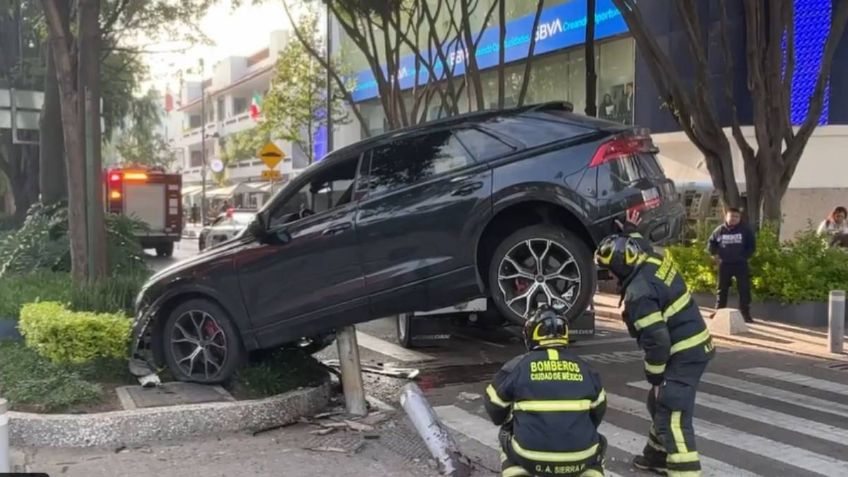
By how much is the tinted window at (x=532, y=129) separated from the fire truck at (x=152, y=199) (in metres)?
21.8

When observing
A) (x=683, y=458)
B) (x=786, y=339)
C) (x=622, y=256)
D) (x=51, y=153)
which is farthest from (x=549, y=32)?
(x=683, y=458)

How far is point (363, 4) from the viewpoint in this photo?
15.5m

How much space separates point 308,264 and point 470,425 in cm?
186

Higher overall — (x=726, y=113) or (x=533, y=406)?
(x=726, y=113)

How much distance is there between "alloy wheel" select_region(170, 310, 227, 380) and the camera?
6.92 m

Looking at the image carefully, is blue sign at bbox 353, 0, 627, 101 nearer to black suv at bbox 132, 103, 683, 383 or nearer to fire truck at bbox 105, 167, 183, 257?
fire truck at bbox 105, 167, 183, 257

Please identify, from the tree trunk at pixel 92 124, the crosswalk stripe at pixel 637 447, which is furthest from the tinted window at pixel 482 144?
the tree trunk at pixel 92 124

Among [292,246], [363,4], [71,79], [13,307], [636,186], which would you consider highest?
[363,4]

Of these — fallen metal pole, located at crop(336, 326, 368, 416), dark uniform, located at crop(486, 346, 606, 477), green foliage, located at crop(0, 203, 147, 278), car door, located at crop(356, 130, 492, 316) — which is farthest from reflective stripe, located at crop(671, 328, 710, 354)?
green foliage, located at crop(0, 203, 147, 278)

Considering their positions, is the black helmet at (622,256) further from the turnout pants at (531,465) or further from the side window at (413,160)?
the side window at (413,160)

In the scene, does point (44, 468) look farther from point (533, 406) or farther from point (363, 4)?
point (363, 4)

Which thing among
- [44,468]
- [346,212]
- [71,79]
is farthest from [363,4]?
[44,468]

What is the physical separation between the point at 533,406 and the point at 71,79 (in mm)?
7675

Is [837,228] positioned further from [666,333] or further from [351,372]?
[666,333]
